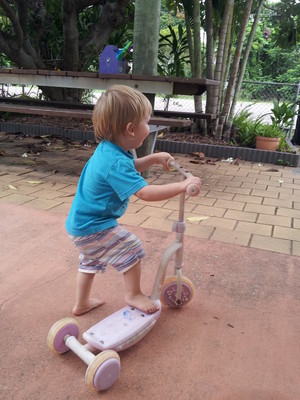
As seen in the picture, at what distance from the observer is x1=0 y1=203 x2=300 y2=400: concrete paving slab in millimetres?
1478

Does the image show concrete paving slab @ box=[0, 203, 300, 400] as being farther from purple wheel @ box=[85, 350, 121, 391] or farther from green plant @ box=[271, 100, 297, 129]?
green plant @ box=[271, 100, 297, 129]

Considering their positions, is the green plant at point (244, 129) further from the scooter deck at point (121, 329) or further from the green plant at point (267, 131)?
the scooter deck at point (121, 329)

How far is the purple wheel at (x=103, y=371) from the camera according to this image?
4.55ft

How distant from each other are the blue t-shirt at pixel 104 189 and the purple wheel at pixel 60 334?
386 mm

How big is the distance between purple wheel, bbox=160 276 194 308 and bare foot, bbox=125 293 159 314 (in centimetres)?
16

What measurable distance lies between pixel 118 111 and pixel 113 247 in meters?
0.60

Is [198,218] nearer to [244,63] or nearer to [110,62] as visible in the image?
[110,62]

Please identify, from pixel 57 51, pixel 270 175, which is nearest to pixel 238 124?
pixel 270 175

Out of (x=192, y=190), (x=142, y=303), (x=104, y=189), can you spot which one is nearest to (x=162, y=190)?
(x=192, y=190)

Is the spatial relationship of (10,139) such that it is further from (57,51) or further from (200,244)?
(200,244)

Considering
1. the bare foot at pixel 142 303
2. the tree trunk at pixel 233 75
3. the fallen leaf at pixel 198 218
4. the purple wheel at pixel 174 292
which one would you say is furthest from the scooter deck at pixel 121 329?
the tree trunk at pixel 233 75

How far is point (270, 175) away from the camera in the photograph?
5078 mm

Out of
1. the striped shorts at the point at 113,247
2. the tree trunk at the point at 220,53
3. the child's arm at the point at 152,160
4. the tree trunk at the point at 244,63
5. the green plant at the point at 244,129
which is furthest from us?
the tree trunk at the point at 244,63

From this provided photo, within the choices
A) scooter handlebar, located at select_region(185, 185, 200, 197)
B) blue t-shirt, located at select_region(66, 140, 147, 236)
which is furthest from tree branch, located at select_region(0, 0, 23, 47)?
scooter handlebar, located at select_region(185, 185, 200, 197)
